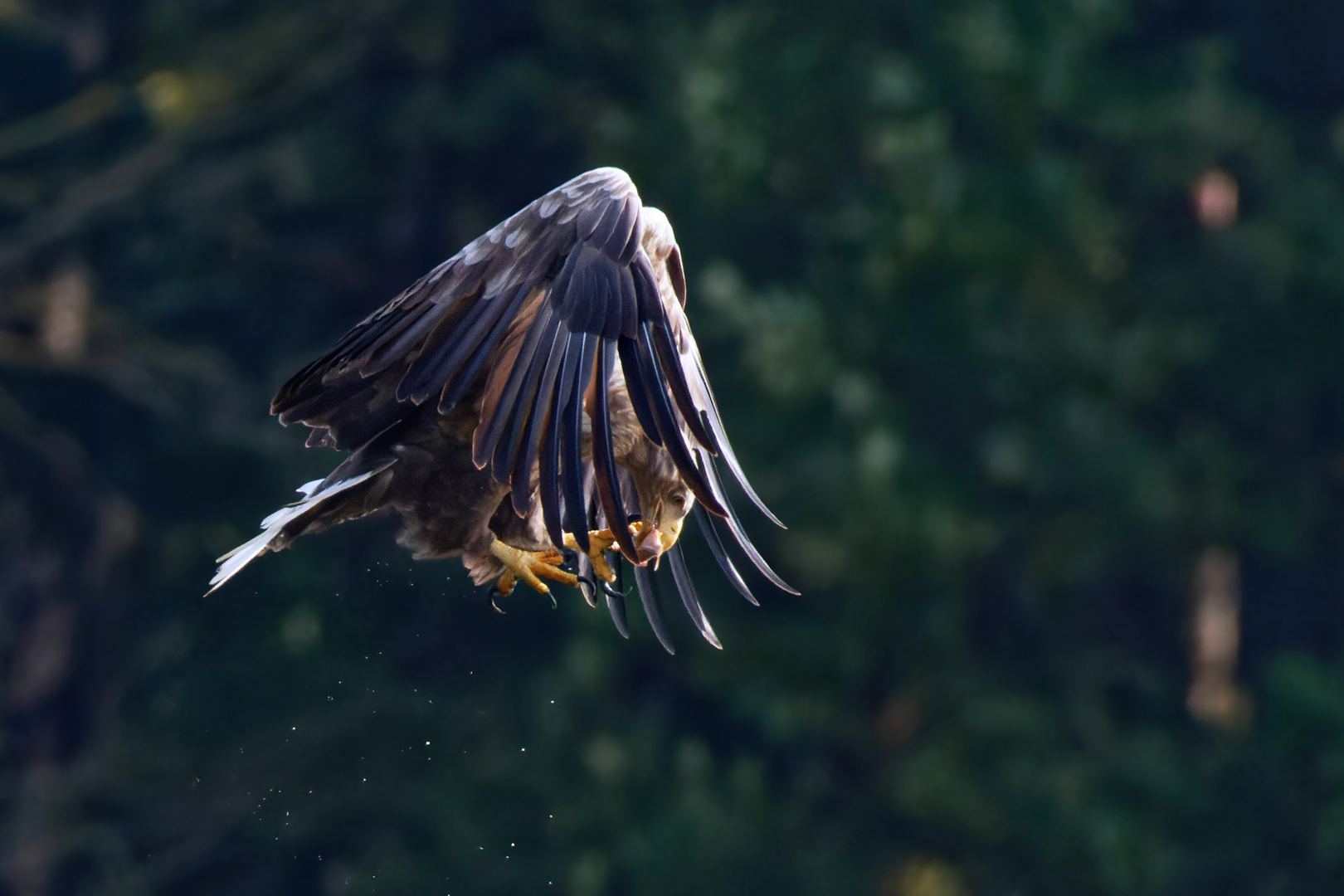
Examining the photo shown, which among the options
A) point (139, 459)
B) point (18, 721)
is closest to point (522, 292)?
point (139, 459)

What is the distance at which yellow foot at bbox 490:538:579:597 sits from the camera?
9.63 ft

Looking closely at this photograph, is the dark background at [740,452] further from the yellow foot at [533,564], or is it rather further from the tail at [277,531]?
the tail at [277,531]

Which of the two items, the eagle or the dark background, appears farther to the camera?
the dark background

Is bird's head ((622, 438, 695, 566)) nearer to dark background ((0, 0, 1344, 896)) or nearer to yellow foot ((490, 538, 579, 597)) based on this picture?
yellow foot ((490, 538, 579, 597))

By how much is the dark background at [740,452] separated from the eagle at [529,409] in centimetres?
412

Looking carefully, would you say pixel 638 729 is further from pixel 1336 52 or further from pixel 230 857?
pixel 1336 52

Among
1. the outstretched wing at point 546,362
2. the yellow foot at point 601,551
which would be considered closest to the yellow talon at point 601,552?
the yellow foot at point 601,551

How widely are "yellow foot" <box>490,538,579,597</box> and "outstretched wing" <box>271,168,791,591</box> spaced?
4.2 inches

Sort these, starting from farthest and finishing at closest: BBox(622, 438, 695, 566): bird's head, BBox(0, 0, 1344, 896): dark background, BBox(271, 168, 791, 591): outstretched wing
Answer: BBox(0, 0, 1344, 896): dark background < BBox(622, 438, 695, 566): bird's head < BBox(271, 168, 791, 591): outstretched wing

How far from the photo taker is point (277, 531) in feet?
9.28

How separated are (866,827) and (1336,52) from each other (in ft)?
17.9

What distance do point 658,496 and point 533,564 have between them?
0.26 m

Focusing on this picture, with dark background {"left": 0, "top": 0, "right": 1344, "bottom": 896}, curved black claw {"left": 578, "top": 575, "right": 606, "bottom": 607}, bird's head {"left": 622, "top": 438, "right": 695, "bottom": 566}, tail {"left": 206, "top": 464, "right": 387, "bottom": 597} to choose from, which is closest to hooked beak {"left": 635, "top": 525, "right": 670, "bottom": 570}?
bird's head {"left": 622, "top": 438, "right": 695, "bottom": 566}

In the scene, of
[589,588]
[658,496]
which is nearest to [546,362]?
[658,496]
